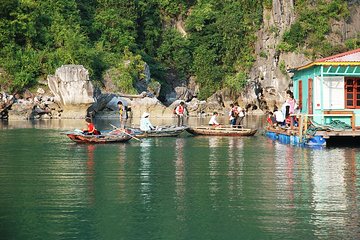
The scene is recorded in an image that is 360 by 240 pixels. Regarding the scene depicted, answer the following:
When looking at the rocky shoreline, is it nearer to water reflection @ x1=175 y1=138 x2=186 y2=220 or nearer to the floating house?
water reflection @ x1=175 y1=138 x2=186 y2=220

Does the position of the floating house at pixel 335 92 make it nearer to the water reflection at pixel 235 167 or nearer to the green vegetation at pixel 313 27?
the water reflection at pixel 235 167

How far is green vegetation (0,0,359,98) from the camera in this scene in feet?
185

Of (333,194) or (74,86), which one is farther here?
(74,86)

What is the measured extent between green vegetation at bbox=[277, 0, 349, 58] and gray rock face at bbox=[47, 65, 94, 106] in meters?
22.8

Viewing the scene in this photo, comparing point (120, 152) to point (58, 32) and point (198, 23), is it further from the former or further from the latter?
point (198, 23)

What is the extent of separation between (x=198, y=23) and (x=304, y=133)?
44.6m

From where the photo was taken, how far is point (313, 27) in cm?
6581

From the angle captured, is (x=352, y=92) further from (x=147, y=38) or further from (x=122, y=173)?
(x=147, y=38)

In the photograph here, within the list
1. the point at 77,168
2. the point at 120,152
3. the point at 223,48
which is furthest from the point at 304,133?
the point at 223,48

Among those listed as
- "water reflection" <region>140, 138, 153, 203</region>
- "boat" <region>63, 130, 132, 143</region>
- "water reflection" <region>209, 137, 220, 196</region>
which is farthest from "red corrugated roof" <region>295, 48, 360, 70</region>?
"boat" <region>63, 130, 132, 143</region>

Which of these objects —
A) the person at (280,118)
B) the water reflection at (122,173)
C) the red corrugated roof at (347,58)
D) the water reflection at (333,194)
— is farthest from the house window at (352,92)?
the water reflection at (122,173)

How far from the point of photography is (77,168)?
20.0 meters

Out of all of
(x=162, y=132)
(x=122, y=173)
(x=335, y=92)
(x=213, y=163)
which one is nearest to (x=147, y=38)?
(x=162, y=132)

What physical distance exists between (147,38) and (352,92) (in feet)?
144
